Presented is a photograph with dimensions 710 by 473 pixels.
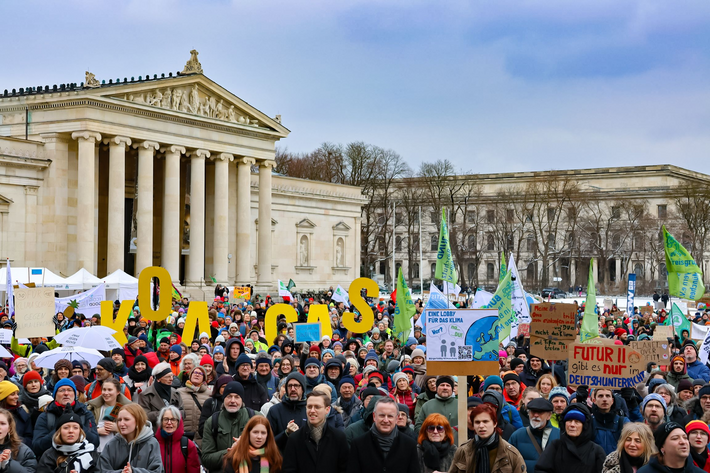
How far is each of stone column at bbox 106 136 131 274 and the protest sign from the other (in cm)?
2557

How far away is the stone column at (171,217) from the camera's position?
44094mm

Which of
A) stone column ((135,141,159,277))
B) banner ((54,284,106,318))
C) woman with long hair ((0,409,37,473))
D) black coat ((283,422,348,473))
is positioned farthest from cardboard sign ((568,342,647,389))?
stone column ((135,141,159,277))

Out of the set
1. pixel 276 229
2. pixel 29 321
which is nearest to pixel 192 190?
pixel 276 229

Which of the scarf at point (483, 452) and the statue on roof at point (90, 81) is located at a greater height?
the statue on roof at point (90, 81)

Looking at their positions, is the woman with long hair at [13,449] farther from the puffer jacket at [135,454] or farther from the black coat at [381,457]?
the black coat at [381,457]

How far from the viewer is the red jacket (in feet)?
26.3

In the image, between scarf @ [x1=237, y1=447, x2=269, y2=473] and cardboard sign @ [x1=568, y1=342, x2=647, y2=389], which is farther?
cardboard sign @ [x1=568, y1=342, x2=647, y2=389]

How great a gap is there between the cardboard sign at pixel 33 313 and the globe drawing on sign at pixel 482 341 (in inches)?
403

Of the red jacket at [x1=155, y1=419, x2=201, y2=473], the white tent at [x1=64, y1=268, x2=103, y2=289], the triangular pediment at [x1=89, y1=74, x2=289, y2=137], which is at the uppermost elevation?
the triangular pediment at [x1=89, y1=74, x2=289, y2=137]

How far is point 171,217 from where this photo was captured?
44250 mm

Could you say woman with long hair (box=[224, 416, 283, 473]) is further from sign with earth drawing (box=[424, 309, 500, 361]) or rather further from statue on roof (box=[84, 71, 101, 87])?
statue on roof (box=[84, 71, 101, 87])

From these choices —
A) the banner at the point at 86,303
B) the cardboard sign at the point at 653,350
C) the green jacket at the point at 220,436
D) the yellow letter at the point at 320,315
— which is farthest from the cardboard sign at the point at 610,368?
the banner at the point at 86,303

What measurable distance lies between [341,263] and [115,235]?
2229cm

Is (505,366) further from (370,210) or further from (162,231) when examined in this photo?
(370,210)
